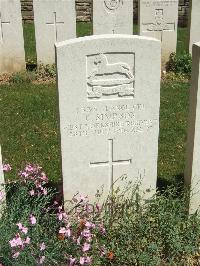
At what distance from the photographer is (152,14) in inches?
365

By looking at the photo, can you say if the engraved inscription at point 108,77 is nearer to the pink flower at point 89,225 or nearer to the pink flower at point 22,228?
the pink flower at point 89,225

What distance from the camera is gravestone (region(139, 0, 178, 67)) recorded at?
9.18m

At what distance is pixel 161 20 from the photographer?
30.7 ft

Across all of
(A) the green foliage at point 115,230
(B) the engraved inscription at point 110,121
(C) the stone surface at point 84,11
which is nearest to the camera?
(A) the green foliage at point 115,230

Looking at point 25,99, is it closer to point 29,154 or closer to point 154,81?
point 29,154

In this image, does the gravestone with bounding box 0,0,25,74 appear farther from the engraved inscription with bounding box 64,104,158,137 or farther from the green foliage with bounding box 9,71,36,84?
the engraved inscription with bounding box 64,104,158,137

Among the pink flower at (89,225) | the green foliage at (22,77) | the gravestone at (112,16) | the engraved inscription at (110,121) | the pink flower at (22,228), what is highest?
the gravestone at (112,16)

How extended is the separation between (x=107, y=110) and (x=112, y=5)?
5635mm

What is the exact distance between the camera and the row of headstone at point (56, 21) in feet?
28.5

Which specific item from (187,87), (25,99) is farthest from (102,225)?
(187,87)

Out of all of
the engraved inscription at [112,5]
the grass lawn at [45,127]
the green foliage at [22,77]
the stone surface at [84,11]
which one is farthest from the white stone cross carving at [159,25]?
the stone surface at [84,11]

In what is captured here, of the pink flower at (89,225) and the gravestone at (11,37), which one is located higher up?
the gravestone at (11,37)

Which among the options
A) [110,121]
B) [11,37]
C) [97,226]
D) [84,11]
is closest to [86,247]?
[97,226]

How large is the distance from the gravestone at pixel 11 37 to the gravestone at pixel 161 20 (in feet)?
8.72
